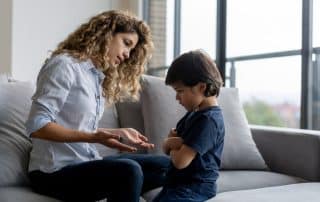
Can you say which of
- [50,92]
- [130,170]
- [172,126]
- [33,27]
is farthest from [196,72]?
[33,27]

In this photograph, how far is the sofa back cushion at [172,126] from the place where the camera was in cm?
199

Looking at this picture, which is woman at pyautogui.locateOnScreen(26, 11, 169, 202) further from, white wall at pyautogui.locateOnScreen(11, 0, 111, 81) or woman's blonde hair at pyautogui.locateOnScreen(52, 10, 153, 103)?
white wall at pyautogui.locateOnScreen(11, 0, 111, 81)

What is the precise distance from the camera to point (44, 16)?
430 centimetres

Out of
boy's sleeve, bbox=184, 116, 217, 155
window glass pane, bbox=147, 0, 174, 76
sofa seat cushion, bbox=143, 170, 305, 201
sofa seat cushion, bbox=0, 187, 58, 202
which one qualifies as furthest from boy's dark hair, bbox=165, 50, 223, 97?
window glass pane, bbox=147, 0, 174, 76

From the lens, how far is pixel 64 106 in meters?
1.51

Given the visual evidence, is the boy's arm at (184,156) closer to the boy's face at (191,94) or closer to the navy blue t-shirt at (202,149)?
the navy blue t-shirt at (202,149)

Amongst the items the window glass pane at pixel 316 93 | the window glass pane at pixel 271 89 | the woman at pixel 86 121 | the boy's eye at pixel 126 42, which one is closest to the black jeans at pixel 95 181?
the woman at pixel 86 121

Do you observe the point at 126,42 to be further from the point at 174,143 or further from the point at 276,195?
the point at 276,195

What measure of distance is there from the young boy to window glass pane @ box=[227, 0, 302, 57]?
167 centimetres

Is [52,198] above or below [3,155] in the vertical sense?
below

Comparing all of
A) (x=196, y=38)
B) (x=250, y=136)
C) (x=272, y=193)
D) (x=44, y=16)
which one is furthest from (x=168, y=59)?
(x=272, y=193)

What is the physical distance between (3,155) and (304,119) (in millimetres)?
1905

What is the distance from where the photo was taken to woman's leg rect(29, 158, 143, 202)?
137cm

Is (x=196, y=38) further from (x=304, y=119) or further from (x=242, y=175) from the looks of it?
(x=242, y=175)
